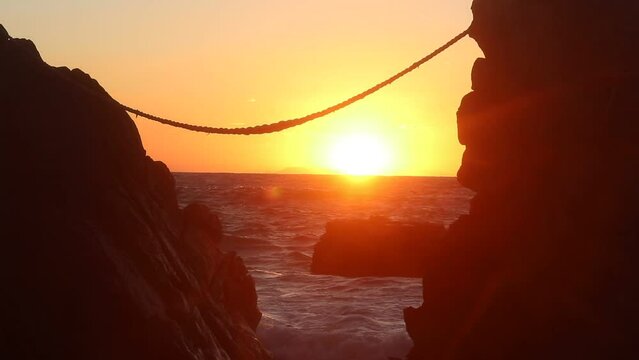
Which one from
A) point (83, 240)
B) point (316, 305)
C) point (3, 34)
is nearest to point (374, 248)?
point (316, 305)

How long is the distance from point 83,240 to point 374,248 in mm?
20614

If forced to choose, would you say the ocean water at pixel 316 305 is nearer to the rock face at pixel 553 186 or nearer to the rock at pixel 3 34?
the rock face at pixel 553 186

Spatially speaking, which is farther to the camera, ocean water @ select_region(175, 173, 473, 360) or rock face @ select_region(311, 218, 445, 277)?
rock face @ select_region(311, 218, 445, 277)

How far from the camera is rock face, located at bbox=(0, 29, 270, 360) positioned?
19.6 ft

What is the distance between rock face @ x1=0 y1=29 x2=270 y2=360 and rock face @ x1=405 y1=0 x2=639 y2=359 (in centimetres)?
381

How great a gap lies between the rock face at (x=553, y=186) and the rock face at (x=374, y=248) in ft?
51.2

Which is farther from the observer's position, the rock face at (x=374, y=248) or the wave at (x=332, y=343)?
the rock face at (x=374, y=248)

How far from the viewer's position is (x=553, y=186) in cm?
767

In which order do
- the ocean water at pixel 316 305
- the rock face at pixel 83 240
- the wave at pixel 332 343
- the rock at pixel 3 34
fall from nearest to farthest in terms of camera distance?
1. the rock face at pixel 83 240
2. the rock at pixel 3 34
3. the wave at pixel 332 343
4. the ocean water at pixel 316 305

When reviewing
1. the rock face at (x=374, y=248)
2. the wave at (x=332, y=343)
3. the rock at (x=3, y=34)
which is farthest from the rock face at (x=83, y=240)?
the rock face at (x=374, y=248)

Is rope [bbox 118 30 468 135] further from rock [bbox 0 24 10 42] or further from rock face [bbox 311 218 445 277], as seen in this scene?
rock face [bbox 311 218 445 277]

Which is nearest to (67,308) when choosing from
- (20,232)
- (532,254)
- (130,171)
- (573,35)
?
(20,232)

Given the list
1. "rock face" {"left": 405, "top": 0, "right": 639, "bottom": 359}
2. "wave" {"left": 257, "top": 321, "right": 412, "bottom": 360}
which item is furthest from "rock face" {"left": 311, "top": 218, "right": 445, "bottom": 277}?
"rock face" {"left": 405, "top": 0, "right": 639, "bottom": 359}

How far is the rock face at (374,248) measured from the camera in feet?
82.2
